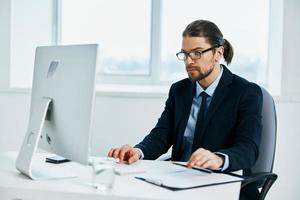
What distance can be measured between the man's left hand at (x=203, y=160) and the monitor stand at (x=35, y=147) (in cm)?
42

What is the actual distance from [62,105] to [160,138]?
0.80 meters

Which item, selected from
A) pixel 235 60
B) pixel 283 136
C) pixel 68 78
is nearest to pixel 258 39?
pixel 235 60

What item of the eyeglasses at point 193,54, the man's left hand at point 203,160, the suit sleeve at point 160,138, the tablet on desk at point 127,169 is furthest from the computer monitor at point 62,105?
the eyeglasses at point 193,54

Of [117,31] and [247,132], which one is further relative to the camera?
[117,31]

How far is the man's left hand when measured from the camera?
1588 mm

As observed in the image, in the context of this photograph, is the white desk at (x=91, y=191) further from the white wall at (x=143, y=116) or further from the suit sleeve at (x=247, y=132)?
the white wall at (x=143, y=116)

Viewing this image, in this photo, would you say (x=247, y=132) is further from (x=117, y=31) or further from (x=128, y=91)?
(x=117, y=31)

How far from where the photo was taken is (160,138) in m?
2.24

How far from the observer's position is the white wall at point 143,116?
2.85m

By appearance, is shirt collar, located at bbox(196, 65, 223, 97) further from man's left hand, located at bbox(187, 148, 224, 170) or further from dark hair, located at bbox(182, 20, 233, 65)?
man's left hand, located at bbox(187, 148, 224, 170)

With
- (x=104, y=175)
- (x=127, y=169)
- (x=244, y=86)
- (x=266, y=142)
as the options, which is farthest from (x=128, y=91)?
(x=104, y=175)

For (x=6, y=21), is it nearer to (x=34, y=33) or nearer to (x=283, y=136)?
(x=34, y=33)

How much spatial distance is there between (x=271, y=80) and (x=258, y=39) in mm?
345

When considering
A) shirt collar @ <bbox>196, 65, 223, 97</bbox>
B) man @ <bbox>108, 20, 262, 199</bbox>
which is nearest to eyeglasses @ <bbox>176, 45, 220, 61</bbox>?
man @ <bbox>108, 20, 262, 199</bbox>
